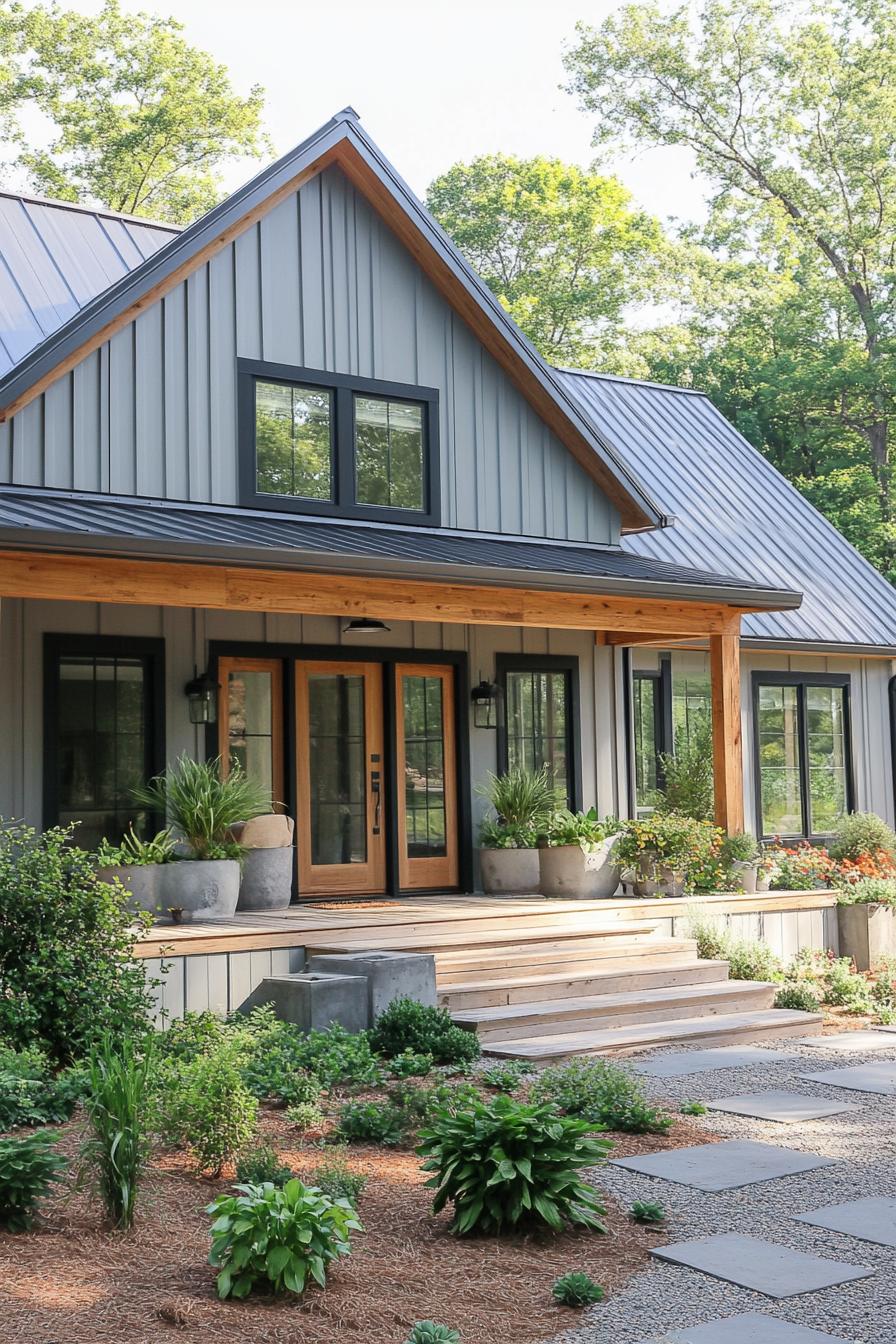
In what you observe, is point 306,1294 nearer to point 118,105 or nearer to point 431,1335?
point 431,1335

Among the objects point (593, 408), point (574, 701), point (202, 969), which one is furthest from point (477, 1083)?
point (593, 408)

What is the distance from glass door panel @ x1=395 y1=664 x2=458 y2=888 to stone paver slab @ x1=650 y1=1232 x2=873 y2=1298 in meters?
7.54

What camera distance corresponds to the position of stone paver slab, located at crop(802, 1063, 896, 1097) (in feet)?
25.0

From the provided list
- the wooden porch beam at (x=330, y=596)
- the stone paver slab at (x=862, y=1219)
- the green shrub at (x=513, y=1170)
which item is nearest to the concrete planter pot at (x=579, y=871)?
the wooden porch beam at (x=330, y=596)

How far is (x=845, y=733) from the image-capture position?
52.8 ft

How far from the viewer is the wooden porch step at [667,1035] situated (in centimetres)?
819

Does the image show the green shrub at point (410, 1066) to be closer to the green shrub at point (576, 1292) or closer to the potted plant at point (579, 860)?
the green shrub at point (576, 1292)

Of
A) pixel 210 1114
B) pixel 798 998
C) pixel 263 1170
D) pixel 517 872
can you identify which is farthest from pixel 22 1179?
pixel 517 872

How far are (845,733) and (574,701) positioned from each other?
13.8ft

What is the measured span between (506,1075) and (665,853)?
16.8 ft

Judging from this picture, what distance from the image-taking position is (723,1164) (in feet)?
19.5

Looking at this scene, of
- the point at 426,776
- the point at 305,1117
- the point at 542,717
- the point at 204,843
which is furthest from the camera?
the point at 542,717

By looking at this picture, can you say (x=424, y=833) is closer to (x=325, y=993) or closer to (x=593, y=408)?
(x=325, y=993)

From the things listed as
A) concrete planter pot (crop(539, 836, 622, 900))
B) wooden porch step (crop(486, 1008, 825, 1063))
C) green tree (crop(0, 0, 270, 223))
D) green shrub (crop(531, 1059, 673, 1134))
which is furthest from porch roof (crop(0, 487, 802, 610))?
green tree (crop(0, 0, 270, 223))
